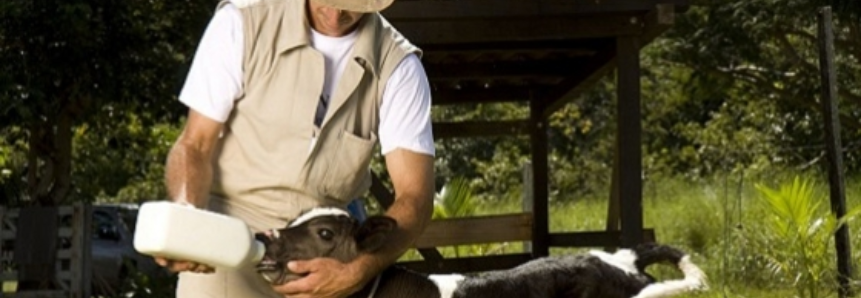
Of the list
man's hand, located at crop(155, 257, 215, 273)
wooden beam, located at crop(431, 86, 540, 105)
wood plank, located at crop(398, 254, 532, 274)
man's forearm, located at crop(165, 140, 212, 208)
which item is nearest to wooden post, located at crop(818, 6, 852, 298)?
wood plank, located at crop(398, 254, 532, 274)

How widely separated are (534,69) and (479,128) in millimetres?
1310

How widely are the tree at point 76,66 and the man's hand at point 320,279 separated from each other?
13973mm

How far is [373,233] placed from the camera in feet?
16.8

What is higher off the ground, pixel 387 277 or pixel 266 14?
pixel 266 14

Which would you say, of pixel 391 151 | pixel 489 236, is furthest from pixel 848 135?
pixel 391 151

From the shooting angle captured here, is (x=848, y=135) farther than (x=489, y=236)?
Yes

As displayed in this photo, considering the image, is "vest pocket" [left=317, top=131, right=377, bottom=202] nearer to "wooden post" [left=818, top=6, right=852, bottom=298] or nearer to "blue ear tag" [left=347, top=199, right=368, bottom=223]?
"blue ear tag" [left=347, top=199, right=368, bottom=223]

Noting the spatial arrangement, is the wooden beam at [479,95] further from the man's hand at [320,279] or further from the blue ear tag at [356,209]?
the man's hand at [320,279]

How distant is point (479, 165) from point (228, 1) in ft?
95.1

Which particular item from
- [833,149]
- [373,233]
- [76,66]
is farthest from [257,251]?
[76,66]

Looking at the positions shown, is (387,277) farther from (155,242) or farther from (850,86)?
(850,86)

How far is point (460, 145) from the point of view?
36.0 metres

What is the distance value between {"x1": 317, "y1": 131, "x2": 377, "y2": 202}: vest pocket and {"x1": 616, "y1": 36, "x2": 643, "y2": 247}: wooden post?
29.5ft

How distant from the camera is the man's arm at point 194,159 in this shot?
5332 millimetres
